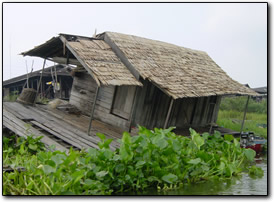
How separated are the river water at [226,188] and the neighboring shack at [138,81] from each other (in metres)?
2.24

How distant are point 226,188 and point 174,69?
4876 millimetres

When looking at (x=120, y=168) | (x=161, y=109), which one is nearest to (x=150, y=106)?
(x=161, y=109)

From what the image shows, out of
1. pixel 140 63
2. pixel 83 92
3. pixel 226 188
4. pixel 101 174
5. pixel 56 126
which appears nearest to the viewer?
pixel 101 174

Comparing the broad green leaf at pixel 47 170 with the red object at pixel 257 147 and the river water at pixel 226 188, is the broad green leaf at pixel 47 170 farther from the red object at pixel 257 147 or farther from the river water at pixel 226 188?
the red object at pixel 257 147

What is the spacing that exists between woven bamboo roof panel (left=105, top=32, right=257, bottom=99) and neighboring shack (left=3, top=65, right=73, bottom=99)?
589 centimetres

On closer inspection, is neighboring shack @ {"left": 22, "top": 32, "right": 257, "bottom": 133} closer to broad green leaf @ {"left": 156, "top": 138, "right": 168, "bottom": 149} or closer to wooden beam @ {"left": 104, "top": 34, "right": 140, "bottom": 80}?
wooden beam @ {"left": 104, "top": 34, "right": 140, "bottom": 80}

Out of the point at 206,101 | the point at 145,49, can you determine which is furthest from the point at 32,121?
the point at 206,101

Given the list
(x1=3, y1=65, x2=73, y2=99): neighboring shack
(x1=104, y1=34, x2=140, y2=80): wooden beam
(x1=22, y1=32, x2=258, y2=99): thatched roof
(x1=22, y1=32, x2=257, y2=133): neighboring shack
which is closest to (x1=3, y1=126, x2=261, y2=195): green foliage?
(x1=22, y1=32, x2=257, y2=133): neighboring shack

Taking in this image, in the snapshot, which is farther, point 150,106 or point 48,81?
point 48,81

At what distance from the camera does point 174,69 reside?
10016mm

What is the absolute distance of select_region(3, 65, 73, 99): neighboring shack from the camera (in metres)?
15.8

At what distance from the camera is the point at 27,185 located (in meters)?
4.61

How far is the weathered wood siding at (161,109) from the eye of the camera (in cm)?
948

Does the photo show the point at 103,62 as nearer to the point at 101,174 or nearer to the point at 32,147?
the point at 32,147
